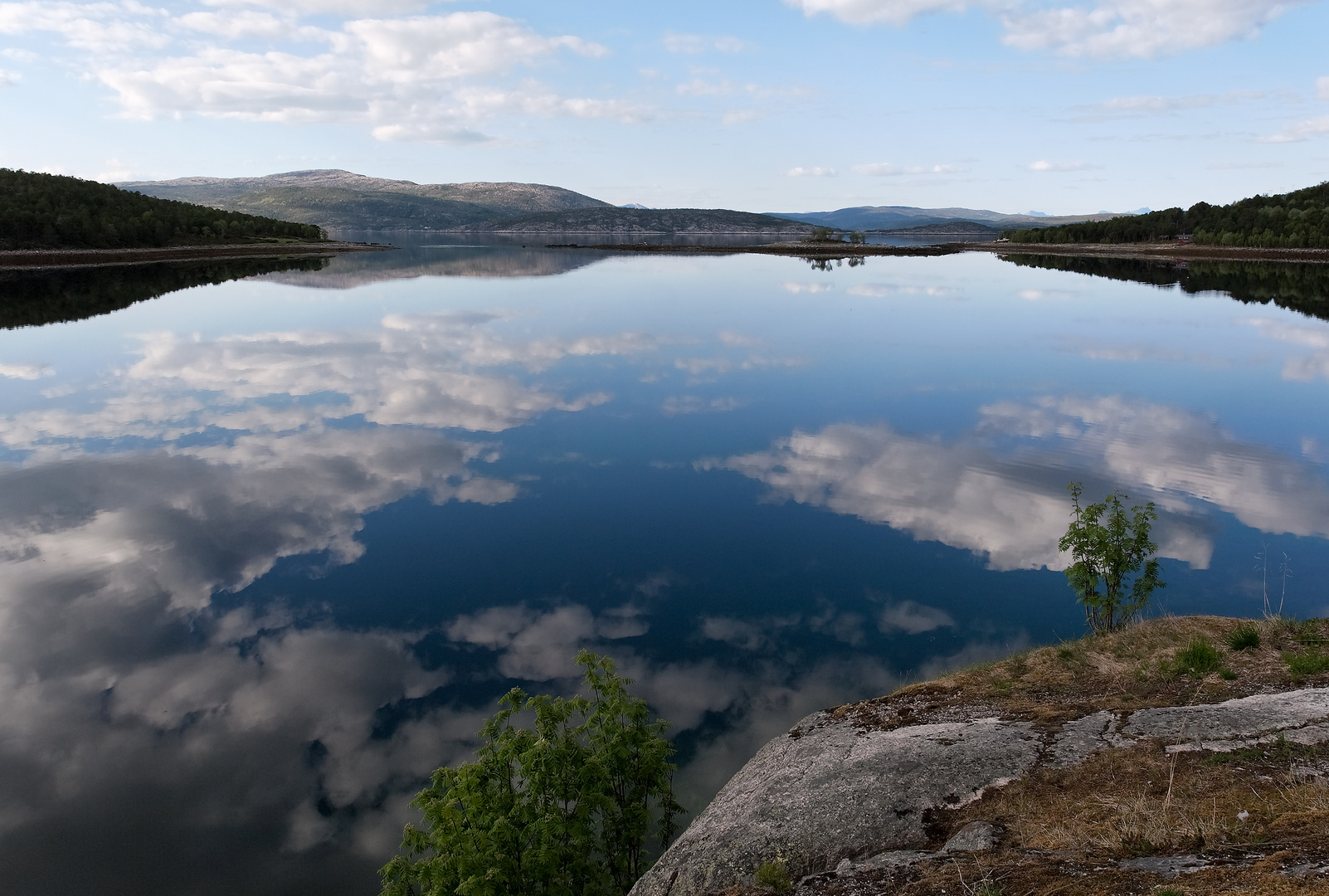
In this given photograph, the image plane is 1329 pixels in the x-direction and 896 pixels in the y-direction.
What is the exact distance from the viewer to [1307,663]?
1203 centimetres

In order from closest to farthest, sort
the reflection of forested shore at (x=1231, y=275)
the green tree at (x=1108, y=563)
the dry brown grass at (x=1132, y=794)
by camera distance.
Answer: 1. the dry brown grass at (x=1132, y=794)
2. the green tree at (x=1108, y=563)
3. the reflection of forested shore at (x=1231, y=275)

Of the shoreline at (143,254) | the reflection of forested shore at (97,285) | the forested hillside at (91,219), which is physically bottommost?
the reflection of forested shore at (97,285)

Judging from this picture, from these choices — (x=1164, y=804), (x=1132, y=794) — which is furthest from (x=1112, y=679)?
(x=1164, y=804)

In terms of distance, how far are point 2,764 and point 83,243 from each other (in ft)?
560

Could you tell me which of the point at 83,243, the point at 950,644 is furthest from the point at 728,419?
the point at 83,243

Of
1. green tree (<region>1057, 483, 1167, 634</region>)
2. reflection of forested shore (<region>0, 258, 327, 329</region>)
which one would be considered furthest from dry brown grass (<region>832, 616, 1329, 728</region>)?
reflection of forested shore (<region>0, 258, 327, 329</region>)

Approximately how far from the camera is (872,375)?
4525cm

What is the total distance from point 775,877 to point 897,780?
264cm

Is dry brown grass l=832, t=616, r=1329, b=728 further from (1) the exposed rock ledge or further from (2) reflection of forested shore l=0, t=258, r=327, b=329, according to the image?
(2) reflection of forested shore l=0, t=258, r=327, b=329

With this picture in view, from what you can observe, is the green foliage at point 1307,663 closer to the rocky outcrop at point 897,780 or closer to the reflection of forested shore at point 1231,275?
the rocky outcrop at point 897,780

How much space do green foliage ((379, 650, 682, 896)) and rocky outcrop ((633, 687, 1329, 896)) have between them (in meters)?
0.92

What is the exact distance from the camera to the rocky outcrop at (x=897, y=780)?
907 centimetres

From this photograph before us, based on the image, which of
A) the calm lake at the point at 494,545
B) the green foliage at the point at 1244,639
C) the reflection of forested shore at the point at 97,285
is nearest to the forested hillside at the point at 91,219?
the reflection of forested shore at the point at 97,285

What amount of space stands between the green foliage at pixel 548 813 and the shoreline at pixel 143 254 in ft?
510
